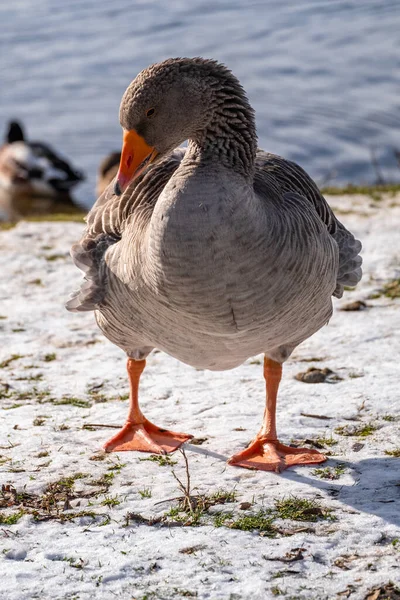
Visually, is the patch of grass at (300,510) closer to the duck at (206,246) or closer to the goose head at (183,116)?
the duck at (206,246)

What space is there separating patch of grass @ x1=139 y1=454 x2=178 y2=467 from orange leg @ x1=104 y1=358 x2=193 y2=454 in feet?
0.11

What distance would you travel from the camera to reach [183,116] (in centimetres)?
438

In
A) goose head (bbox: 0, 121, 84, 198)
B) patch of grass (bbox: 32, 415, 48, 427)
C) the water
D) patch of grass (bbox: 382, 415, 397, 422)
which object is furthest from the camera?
goose head (bbox: 0, 121, 84, 198)

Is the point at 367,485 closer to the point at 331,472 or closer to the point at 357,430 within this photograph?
the point at 331,472

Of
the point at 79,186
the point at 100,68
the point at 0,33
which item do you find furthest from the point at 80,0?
the point at 79,186

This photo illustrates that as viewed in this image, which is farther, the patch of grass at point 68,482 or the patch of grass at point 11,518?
the patch of grass at point 68,482

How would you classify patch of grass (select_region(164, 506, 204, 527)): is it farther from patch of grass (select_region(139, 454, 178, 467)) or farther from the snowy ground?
patch of grass (select_region(139, 454, 178, 467))

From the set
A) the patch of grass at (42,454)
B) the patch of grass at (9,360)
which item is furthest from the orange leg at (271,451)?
the patch of grass at (9,360)

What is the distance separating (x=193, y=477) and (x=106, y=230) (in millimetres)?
1604

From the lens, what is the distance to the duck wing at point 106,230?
16.9ft

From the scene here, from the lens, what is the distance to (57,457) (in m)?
5.14

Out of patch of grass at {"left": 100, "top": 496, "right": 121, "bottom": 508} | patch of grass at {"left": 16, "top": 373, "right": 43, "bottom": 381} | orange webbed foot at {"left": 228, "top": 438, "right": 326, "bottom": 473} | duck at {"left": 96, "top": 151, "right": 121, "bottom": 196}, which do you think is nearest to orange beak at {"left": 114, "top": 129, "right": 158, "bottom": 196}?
patch of grass at {"left": 100, "top": 496, "right": 121, "bottom": 508}

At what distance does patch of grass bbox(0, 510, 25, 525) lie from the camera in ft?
14.3

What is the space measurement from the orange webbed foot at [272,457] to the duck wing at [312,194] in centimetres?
121
